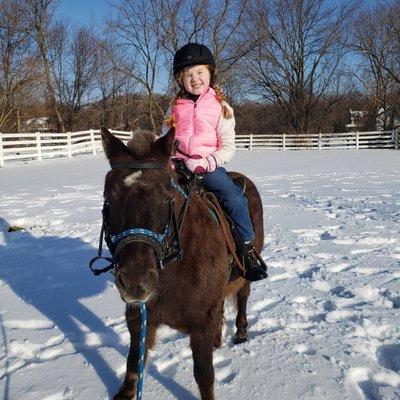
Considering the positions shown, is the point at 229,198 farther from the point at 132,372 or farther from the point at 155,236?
the point at 132,372

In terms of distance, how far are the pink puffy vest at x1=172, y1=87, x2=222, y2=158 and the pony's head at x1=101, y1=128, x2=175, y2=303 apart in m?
0.87

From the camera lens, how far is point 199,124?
294 cm

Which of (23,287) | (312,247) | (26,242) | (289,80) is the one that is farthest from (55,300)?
(289,80)

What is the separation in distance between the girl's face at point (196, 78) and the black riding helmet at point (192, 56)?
5 cm

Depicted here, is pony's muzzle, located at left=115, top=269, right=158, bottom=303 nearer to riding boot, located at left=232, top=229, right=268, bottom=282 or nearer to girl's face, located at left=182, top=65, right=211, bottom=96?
riding boot, located at left=232, top=229, right=268, bottom=282

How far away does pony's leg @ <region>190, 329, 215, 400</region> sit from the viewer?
7.83ft

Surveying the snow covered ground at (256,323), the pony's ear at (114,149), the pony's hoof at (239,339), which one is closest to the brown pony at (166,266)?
the pony's ear at (114,149)

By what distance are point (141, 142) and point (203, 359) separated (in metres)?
1.38

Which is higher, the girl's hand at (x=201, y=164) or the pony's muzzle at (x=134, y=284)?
the girl's hand at (x=201, y=164)

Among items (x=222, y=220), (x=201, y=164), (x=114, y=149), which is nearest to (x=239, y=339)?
(x=222, y=220)

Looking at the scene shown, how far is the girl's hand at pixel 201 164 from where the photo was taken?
2723 millimetres

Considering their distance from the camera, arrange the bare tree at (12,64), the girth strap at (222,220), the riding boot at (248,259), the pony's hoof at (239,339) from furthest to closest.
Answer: the bare tree at (12,64), the pony's hoof at (239,339), the riding boot at (248,259), the girth strap at (222,220)

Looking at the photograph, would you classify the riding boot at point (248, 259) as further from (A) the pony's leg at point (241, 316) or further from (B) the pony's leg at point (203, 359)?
(B) the pony's leg at point (203, 359)

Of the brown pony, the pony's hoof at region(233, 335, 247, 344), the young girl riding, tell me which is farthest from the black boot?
the pony's hoof at region(233, 335, 247, 344)
